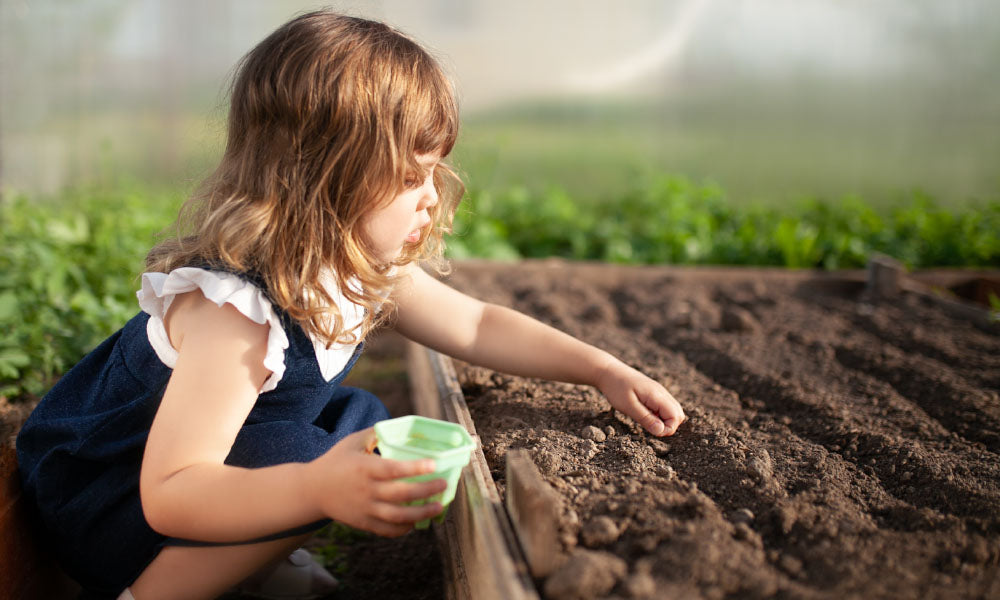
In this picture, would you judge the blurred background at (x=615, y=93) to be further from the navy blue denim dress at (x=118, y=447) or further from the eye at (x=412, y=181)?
the navy blue denim dress at (x=118, y=447)

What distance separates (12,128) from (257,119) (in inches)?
209

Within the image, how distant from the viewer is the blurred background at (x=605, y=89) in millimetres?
5473

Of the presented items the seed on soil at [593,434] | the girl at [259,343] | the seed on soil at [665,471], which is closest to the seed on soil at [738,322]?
the seed on soil at [593,434]

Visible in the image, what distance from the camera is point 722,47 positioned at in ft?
18.6

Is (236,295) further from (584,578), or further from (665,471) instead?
(665,471)

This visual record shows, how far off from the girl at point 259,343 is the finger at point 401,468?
0.03 meters

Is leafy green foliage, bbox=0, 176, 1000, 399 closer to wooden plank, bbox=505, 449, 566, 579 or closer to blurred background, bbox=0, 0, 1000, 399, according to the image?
blurred background, bbox=0, 0, 1000, 399

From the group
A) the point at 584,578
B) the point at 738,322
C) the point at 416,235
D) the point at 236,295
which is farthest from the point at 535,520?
the point at 738,322

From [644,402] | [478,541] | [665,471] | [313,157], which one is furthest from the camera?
[644,402]

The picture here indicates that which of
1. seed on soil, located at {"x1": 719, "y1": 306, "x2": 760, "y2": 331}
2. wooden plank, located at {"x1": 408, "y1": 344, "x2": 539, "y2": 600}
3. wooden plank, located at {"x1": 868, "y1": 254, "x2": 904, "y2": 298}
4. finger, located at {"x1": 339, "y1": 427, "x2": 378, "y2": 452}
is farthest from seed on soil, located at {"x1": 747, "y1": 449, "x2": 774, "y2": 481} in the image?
wooden plank, located at {"x1": 868, "y1": 254, "x2": 904, "y2": 298}

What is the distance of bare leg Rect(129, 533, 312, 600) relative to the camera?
1410 mm

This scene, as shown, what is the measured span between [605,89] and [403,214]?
14.9ft

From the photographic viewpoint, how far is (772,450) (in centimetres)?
168

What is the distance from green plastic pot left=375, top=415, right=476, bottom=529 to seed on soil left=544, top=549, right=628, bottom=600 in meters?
0.22
